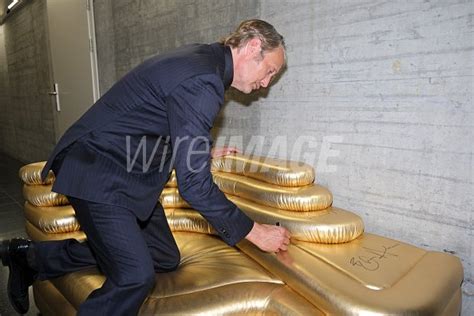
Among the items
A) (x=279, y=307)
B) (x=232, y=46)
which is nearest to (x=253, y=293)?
(x=279, y=307)

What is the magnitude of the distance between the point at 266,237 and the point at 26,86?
6.06 meters

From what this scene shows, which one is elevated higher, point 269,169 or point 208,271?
point 269,169

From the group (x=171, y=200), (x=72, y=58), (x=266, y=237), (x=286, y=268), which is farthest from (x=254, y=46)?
(x=72, y=58)

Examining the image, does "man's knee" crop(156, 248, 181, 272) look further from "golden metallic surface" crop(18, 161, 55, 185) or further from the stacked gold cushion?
"golden metallic surface" crop(18, 161, 55, 185)

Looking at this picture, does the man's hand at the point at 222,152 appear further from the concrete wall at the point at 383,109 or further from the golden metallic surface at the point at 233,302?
the golden metallic surface at the point at 233,302

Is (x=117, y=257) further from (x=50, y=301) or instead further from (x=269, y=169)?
(x=269, y=169)

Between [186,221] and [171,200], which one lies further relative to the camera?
[171,200]

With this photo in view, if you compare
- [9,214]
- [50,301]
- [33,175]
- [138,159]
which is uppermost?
[138,159]

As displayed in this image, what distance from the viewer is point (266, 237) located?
126cm

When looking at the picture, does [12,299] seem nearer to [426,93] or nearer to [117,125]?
[117,125]

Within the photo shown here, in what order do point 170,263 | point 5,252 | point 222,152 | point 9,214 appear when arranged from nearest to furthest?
1. point 170,263
2. point 5,252
3. point 222,152
4. point 9,214

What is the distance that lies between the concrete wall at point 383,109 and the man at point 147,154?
1.72 ft

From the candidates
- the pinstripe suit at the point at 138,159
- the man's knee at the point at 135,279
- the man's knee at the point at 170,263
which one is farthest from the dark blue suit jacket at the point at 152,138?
the man's knee at the point at 170,263

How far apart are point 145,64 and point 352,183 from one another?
1.09m
